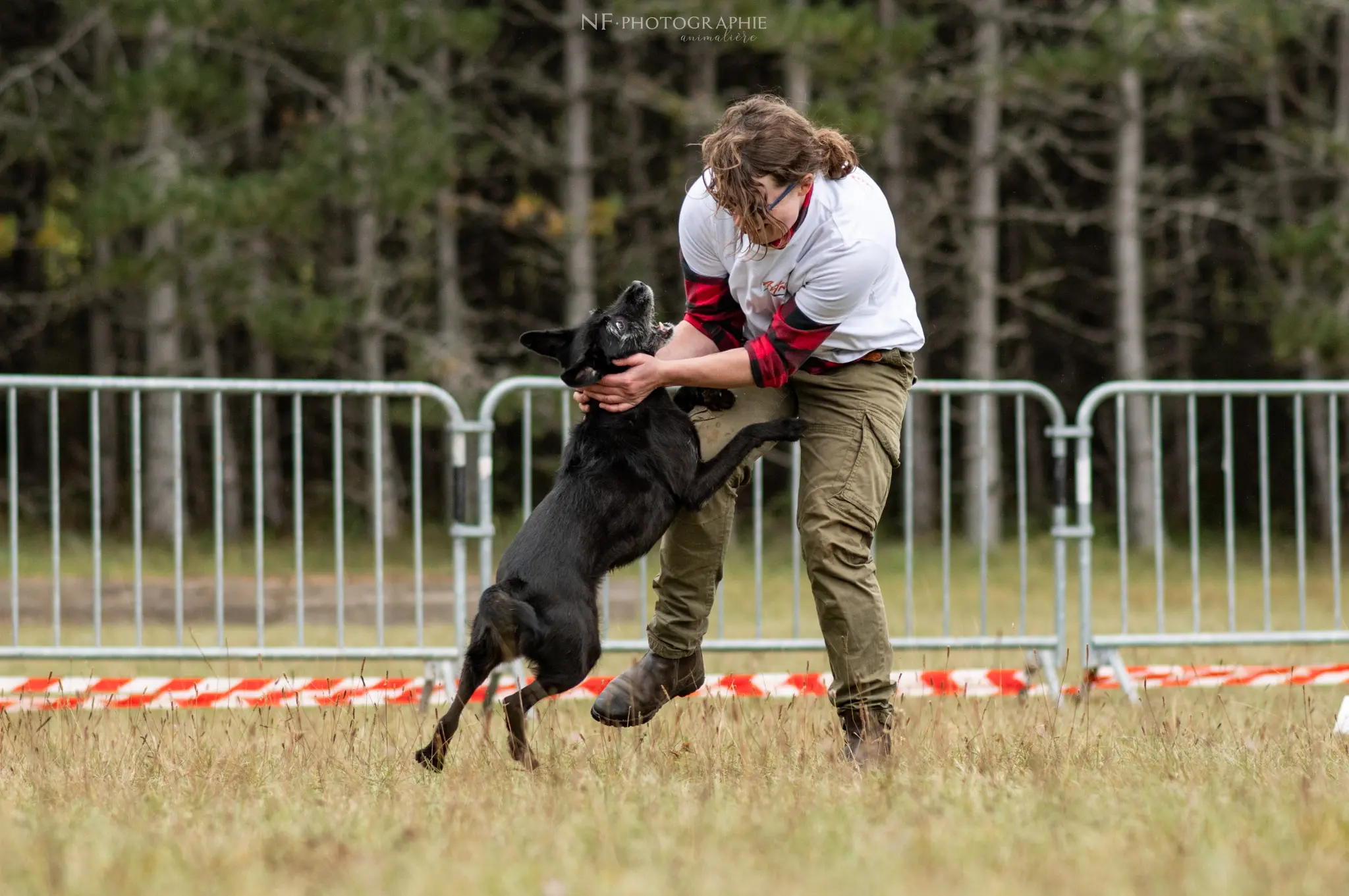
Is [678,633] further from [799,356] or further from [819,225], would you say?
[819,225]

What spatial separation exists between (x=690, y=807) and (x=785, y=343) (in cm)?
141

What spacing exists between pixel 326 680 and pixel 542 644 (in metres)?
1.54

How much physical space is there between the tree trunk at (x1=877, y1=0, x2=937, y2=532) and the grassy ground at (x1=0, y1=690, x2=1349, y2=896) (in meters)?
10.7

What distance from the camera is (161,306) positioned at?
50.7ft

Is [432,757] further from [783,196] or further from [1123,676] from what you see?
[1123,676]

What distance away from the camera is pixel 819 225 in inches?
168

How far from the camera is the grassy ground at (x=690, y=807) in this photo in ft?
9.22

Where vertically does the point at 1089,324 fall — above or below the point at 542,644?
above

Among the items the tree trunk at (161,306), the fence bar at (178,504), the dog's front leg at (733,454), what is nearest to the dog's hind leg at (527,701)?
the dog's front leg at (733,454)

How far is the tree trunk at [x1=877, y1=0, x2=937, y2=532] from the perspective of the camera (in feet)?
52.5

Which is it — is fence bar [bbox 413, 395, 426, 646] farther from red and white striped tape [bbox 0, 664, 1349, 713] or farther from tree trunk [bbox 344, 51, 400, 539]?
tree trunk [bbox 344, 51, 400, 539]

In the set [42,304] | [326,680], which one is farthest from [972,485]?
[326,680]

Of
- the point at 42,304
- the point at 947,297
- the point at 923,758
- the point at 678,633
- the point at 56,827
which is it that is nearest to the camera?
the point at 56,827

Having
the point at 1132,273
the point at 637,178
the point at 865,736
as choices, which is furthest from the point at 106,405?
the point at 865,736
